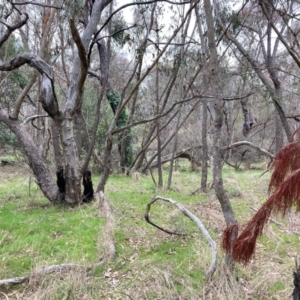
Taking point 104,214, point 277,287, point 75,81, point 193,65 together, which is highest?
point 193,65

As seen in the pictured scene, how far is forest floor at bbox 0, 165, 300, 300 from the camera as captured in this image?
272 cm

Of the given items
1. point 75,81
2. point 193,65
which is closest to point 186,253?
point 75,81

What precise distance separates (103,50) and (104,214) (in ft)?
11.5

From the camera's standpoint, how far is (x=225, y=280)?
273cm

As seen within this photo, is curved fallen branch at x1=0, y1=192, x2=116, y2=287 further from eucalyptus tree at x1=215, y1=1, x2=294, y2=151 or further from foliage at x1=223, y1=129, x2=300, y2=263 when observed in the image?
eucalyptus tree at x1=215, y1=1, x2=294, y2=151

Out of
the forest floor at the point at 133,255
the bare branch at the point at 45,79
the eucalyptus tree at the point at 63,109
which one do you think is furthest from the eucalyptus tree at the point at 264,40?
the bare branch at the point at 45,79

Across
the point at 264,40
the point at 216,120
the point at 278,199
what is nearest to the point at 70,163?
the point at 216,120

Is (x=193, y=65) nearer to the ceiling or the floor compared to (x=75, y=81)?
nearer to the ceiling

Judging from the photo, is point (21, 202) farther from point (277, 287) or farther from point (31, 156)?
point (277, 287)

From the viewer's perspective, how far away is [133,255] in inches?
138

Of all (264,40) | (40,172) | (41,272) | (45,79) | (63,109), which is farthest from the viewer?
(264,40)

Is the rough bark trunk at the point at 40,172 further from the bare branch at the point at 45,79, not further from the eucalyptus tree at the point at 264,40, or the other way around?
the eucalyptus tree at the point at 264,40

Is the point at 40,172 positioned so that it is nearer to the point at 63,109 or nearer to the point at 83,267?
the point at 63,109

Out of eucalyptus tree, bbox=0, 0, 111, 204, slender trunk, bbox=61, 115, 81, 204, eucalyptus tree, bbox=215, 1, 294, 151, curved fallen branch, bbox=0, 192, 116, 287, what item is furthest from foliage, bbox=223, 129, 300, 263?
slender trunk, bbox=61, 115, 81, 204
